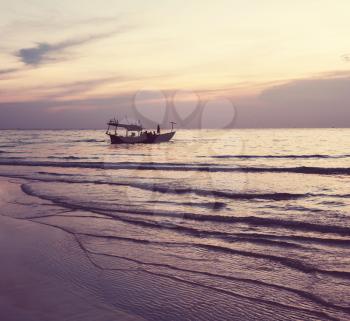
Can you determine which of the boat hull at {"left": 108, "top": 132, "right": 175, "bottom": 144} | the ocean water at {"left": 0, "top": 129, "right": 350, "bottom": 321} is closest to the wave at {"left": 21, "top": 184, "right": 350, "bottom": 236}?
the ocean water at {"left": 0, "top": 129, "right": 350, "bottom": 321}

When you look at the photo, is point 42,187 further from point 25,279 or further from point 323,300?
point 323,300

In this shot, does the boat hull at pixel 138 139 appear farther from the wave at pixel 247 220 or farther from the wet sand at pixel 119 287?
the wet sand at pixel 119 287

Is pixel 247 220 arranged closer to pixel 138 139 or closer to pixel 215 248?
pixel 215 248

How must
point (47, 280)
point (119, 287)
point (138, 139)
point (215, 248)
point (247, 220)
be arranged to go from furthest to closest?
point (138, 139)
point (247, 220)
point (215, 248)
point (47, 280)
point (119, 287)

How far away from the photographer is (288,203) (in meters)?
15.6

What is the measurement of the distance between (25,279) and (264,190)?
580 inches

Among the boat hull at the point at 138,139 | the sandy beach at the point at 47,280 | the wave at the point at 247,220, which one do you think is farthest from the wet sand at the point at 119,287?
the boat hull at the point at 138,139

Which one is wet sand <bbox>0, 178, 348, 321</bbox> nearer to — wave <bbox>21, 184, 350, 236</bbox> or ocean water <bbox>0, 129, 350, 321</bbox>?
ocean water <bbox>0, 129, 350, 321</bbox>

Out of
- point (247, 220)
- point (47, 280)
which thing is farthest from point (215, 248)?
point (47, 280)

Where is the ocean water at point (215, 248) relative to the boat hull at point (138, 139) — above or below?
below

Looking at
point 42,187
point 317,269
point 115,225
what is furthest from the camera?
point 42,187

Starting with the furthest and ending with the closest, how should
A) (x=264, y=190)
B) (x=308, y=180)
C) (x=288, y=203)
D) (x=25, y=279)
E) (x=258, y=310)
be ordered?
(x=308, y=180) → (x=264, y=190) → (x=288, y=203) → (x=25, y=279) → (x=258, y=310)

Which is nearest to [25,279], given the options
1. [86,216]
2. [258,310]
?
[258,310]

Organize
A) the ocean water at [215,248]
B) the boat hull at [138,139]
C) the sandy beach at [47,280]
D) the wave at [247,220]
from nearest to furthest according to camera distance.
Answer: the sandy beach at [47,280] → the ocean water at [215,248] → the wave at [247,220] → the boat hull at [138,139]
